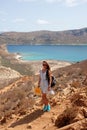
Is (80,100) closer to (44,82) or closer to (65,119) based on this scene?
(44,82)

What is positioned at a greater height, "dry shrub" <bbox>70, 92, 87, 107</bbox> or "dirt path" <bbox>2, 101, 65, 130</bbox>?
"dry shrub" <bbox>70, 92, 87, 107</bbox>

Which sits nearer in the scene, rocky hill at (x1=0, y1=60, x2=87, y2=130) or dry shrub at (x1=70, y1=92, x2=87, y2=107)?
rocky hill at (x1=0, y1=60, x2=87, y2=130)

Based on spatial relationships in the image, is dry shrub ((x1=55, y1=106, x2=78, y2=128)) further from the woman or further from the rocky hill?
the woman

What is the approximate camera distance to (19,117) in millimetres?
9844

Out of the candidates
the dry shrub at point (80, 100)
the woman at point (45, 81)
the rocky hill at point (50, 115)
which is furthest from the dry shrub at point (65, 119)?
the woman at point (45, 81)

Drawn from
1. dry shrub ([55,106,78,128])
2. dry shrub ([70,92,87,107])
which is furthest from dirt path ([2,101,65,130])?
dry shrub ([70,92,87,107])

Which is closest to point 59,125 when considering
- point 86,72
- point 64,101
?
point 64,101

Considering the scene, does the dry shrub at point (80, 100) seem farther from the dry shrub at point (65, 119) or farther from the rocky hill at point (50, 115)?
the dry shrub at point (65, 119)

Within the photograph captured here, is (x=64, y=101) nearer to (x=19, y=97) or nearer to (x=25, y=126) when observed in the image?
(x=25, y=126)

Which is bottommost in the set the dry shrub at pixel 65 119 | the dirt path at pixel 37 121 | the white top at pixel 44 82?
the dirt path at pixel 37 121

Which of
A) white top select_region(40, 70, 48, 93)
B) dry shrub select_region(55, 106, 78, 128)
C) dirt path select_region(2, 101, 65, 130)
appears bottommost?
dirt path select_region(2, 101, 65, 130)

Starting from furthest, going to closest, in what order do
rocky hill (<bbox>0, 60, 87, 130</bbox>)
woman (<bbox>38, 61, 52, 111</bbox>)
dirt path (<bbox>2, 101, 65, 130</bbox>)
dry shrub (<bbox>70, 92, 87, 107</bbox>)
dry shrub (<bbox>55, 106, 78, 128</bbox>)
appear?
woman (<bbox>38, 61, 52, 111</bbox>) → dry shrub (<bbox>70, 92, 87, 107</bbox>) → dirt path (<bbox>2, 101, 65, 130</bbox>) → dry shrub (<bbox>55, 106, 78, 128</bbox>) → rocky hill (<bbox>0, 60, 87, 130</bbox>)

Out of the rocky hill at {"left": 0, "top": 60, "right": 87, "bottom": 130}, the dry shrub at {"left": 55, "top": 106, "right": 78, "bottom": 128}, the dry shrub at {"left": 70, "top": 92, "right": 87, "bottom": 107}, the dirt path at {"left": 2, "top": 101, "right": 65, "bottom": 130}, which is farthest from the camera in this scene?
the dry shrub at {"left": 70, "top": 92, "right": 87, "bottom": 107}

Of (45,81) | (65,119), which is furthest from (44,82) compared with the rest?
(65,119)
